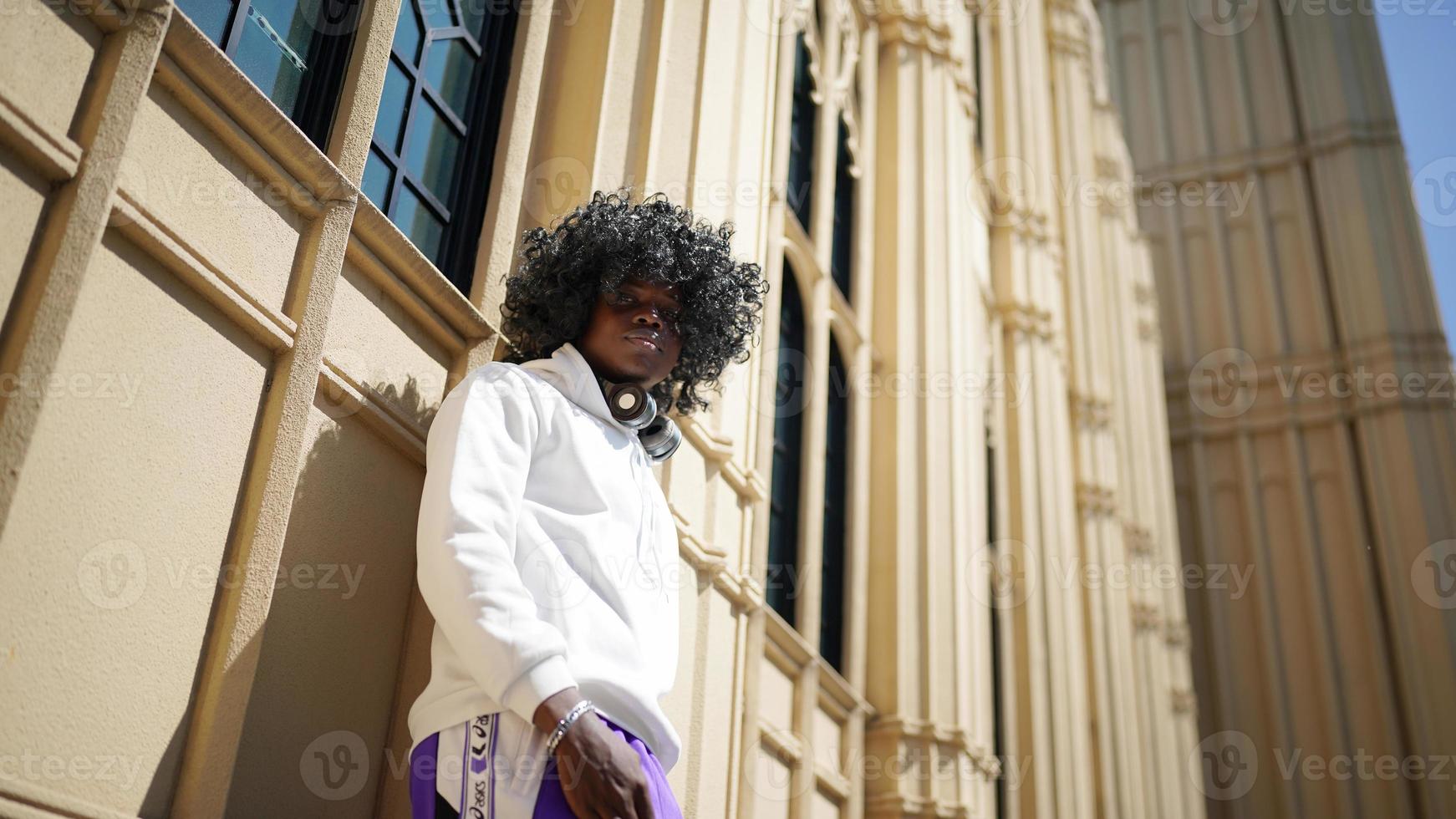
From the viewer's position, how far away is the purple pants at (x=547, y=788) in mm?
2666

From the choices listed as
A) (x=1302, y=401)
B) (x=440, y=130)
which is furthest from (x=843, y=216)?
(x=1302, y=401)

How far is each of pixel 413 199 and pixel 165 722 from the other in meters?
2.09

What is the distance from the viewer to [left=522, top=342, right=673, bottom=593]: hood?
343cm

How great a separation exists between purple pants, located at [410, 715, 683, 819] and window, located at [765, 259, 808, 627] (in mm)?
4526

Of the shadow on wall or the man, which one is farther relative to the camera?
the shadow on wall

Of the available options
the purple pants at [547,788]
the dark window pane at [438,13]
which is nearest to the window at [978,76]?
the dark window pane at [438,13]

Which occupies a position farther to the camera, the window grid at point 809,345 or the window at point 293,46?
the window grid at point 809,345

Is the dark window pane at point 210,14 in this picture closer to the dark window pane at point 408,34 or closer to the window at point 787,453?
the dark window pane at point 408,34

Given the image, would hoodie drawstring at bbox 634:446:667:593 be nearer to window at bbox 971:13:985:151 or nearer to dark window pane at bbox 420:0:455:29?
dark window pane at bbox 420:0:455:29

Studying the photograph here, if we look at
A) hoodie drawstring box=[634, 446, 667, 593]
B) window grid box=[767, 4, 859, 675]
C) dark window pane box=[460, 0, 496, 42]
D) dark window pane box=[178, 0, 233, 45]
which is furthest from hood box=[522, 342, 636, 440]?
window grid box=[767, 4, 859, 675]

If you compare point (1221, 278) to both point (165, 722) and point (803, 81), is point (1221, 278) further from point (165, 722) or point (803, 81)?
point (165, 722)

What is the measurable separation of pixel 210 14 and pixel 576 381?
142cm

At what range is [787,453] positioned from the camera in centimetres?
810

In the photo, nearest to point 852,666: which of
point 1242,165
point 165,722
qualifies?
point 165,722
